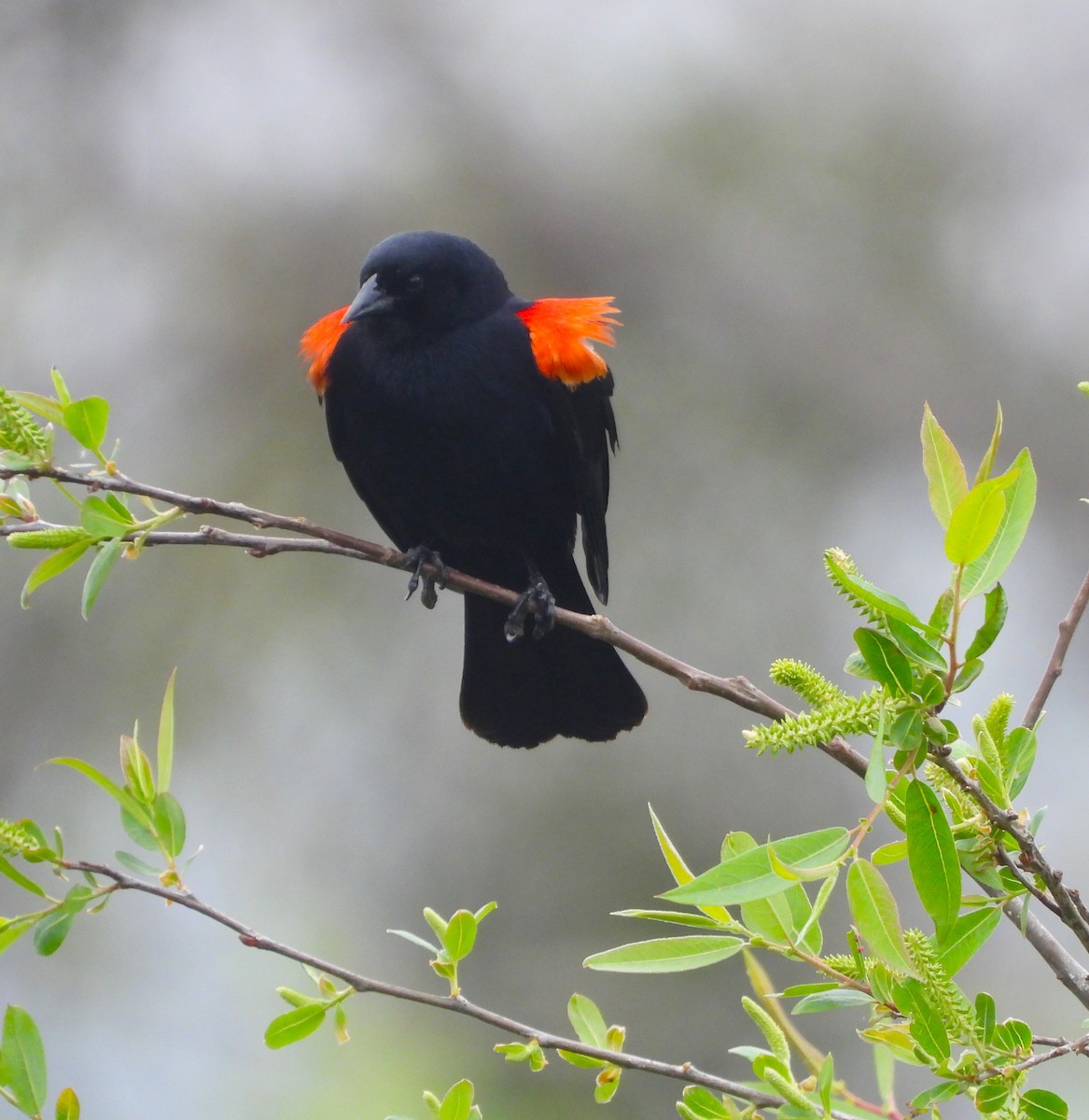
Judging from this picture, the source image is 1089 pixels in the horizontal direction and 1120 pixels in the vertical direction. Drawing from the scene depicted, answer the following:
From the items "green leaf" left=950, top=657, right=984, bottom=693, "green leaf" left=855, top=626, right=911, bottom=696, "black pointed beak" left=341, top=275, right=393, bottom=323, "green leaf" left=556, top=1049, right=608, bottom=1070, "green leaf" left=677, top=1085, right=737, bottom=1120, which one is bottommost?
"green leaf" left=677, top=1085, right=737, bottom=1120

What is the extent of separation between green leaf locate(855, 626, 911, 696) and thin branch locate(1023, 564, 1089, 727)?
7.7 inches

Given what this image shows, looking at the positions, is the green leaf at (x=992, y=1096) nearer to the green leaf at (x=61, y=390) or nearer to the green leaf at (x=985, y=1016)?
the green leaf at (x=985, y=1016)

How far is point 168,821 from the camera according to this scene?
3.22 feet

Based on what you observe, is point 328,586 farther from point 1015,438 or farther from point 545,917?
point 1015,438

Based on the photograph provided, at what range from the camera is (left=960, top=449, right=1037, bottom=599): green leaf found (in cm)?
75

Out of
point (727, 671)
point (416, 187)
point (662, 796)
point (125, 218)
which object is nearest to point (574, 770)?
point (662, 796)

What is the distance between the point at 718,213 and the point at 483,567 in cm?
286

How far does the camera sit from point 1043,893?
79cm

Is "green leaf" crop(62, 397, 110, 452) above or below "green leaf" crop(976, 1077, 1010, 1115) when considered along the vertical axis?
above

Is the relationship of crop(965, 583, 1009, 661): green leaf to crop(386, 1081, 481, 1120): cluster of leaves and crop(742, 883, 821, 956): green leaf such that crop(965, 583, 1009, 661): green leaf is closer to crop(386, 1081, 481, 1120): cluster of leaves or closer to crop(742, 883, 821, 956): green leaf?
crop(742, 883, 821, 956): green leaf

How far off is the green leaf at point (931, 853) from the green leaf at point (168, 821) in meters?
0.56

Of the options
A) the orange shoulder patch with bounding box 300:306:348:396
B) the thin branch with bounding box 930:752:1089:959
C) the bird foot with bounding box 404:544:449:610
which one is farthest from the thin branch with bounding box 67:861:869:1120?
the orange shoulder patch with bounding box 300:306:348:396

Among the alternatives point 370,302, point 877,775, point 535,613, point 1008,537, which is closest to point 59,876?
point 877,775

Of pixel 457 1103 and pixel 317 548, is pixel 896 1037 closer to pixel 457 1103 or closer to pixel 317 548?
pixel 457 1103
